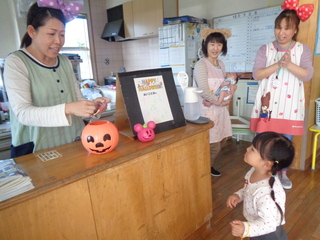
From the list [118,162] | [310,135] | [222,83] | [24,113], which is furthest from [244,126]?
[24,113]

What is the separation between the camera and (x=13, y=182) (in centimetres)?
77

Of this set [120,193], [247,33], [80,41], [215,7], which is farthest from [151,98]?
[80,41]

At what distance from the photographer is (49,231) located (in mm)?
849

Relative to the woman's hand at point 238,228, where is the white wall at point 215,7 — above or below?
above

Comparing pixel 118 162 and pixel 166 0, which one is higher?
pixel 166 0

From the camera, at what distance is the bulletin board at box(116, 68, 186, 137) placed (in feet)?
3.94

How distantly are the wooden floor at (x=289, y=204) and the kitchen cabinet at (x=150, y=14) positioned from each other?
2.56 m

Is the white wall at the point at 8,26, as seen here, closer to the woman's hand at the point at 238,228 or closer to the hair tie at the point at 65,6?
the hair tie at the point at 65,6

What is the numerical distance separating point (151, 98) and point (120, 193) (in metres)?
0.51

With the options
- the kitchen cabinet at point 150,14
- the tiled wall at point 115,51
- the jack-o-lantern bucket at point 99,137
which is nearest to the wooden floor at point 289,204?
the jack-o-lantern bucket at point 99,137

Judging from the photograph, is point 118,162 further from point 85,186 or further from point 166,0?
point 166,0

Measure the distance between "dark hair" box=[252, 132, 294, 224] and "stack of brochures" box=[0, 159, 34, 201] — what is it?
37.2 inches

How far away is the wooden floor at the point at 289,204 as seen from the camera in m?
1.60

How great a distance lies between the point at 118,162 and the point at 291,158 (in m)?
0.76
